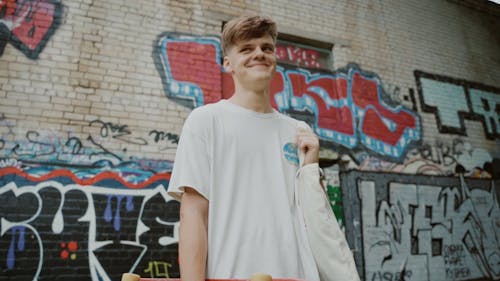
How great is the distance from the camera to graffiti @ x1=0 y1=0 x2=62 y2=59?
4180mm

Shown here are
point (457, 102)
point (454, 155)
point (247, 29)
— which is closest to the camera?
point (247, 29)

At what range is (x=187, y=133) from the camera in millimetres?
1299

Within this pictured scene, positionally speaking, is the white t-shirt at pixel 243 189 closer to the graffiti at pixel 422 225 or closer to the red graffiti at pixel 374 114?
the graffiti at pixel 422 225

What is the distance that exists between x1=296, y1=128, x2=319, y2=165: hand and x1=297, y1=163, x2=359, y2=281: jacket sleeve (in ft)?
0.31

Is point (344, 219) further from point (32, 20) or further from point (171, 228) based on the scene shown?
point (32, 20)

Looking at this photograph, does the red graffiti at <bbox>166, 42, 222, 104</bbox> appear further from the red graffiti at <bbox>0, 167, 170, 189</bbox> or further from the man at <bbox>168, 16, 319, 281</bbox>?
Result: the man at <bbox>168, 16, 319, 281</bbox>

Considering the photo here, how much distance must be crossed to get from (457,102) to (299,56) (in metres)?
3.76

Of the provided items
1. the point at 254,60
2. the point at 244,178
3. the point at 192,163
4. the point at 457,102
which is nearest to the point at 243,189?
the point at 244,178

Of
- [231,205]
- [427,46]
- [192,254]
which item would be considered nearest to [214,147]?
[231,205]

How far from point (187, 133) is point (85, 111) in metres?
3.54

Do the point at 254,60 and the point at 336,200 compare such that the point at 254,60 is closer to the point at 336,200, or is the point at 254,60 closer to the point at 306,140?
the point at 306,140

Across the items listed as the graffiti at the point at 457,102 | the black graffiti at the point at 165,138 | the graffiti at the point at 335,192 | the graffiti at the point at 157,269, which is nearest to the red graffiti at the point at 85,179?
the black graffiti at the point at 165,138

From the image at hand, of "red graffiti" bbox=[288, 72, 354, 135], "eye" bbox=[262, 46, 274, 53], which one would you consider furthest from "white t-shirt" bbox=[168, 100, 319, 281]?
"red graffiti" bbox=[288, 72, 354, 135]

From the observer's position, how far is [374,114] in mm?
6262
